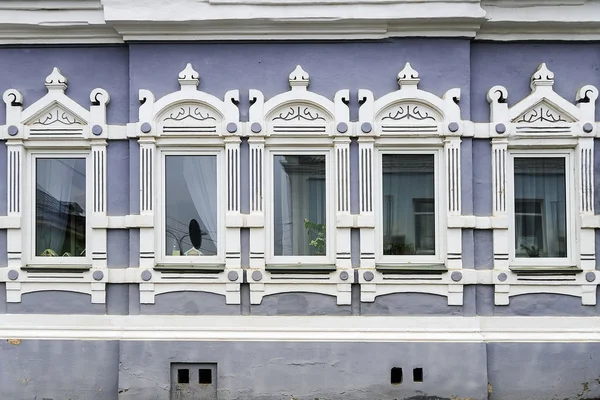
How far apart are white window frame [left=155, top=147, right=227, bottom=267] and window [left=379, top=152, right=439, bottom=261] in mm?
1761

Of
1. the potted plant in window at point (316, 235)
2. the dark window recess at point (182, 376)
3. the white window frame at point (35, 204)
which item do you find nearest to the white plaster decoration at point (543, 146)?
the potted plant in window at point (316, 235)

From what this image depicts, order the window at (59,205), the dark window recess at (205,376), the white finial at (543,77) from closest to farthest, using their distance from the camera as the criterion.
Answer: the dark window recess at (205,376)
the white finial at (543,77)
the window at (59,205)

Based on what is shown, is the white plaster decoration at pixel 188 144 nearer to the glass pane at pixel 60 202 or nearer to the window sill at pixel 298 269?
the window sill at pixel 298 269

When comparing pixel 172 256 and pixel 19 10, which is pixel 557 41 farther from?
pixel 19 10

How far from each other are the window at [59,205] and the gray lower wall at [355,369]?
4.00ft

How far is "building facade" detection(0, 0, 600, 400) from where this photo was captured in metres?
6.53

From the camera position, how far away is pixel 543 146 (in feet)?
22.2

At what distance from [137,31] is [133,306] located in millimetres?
2968

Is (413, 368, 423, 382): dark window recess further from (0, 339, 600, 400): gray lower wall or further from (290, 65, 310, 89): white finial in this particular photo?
(290, 65, 310, 89): white finial

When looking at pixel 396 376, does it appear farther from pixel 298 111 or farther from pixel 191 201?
pixel 298 111

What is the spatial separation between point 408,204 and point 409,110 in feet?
3.38

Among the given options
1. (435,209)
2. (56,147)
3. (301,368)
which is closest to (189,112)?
(56,147)

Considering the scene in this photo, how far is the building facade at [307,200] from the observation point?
6.53 m

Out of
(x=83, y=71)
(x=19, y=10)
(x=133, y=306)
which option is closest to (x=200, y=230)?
(x=133, y=306)
